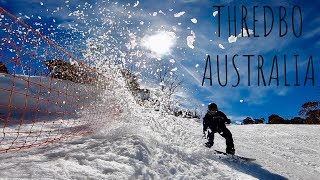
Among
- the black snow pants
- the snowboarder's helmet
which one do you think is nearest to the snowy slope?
the black snow pants

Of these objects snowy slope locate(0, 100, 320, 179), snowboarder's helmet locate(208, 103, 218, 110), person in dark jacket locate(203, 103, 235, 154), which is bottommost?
snowy slope locate(0, 100, 320, 179)

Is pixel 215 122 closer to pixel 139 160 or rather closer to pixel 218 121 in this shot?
pixel 218 121

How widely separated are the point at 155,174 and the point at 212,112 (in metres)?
4.50

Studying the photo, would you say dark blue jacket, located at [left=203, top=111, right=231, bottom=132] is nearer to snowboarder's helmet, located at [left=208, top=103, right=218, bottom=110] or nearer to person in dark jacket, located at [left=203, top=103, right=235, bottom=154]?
person in dark jacket, located at [left=203, top=103, right=235, bottom=154]

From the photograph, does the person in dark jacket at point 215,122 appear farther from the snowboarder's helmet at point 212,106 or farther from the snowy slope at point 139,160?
the snowy slope at point 139,160

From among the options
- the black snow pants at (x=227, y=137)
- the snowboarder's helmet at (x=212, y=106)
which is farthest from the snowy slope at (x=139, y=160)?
the snowboarder's helmet at (x=212, y=106)

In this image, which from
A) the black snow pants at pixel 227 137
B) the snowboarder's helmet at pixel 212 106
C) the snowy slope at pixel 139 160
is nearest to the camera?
the snowy slope at pixel 139 160

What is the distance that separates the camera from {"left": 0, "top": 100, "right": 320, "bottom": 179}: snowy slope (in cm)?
384

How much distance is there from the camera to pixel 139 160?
14.9 ft

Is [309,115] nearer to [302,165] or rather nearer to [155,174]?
[302,165]

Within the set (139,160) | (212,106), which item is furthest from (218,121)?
(139,160)

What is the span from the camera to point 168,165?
4.89 metres

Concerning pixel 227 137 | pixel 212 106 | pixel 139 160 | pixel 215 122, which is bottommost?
pixel 139 160

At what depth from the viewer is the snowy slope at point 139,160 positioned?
3840 mm
